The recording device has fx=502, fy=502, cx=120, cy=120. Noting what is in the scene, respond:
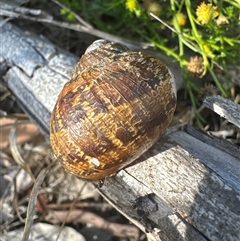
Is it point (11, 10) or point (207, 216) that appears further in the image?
point (11, 10)

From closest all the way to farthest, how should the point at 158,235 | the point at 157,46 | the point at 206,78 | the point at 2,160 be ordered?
the point at 158,235 → the point at 157,46 → the point at 206,78 → the point at 2,160

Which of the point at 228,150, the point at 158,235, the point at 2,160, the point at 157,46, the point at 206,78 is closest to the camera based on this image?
the point at 158,235

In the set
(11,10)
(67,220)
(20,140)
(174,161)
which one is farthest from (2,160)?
(174,161)

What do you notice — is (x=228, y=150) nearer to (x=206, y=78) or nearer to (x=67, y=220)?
(x=206, y=78)

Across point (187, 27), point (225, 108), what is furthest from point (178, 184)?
point (187, 27)

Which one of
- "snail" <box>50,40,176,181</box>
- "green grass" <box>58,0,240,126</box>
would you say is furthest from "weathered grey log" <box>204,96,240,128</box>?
"green grass" <box>58,0,240,126</box>

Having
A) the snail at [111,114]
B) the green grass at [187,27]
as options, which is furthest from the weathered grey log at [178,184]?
the green grass at [187,27]
